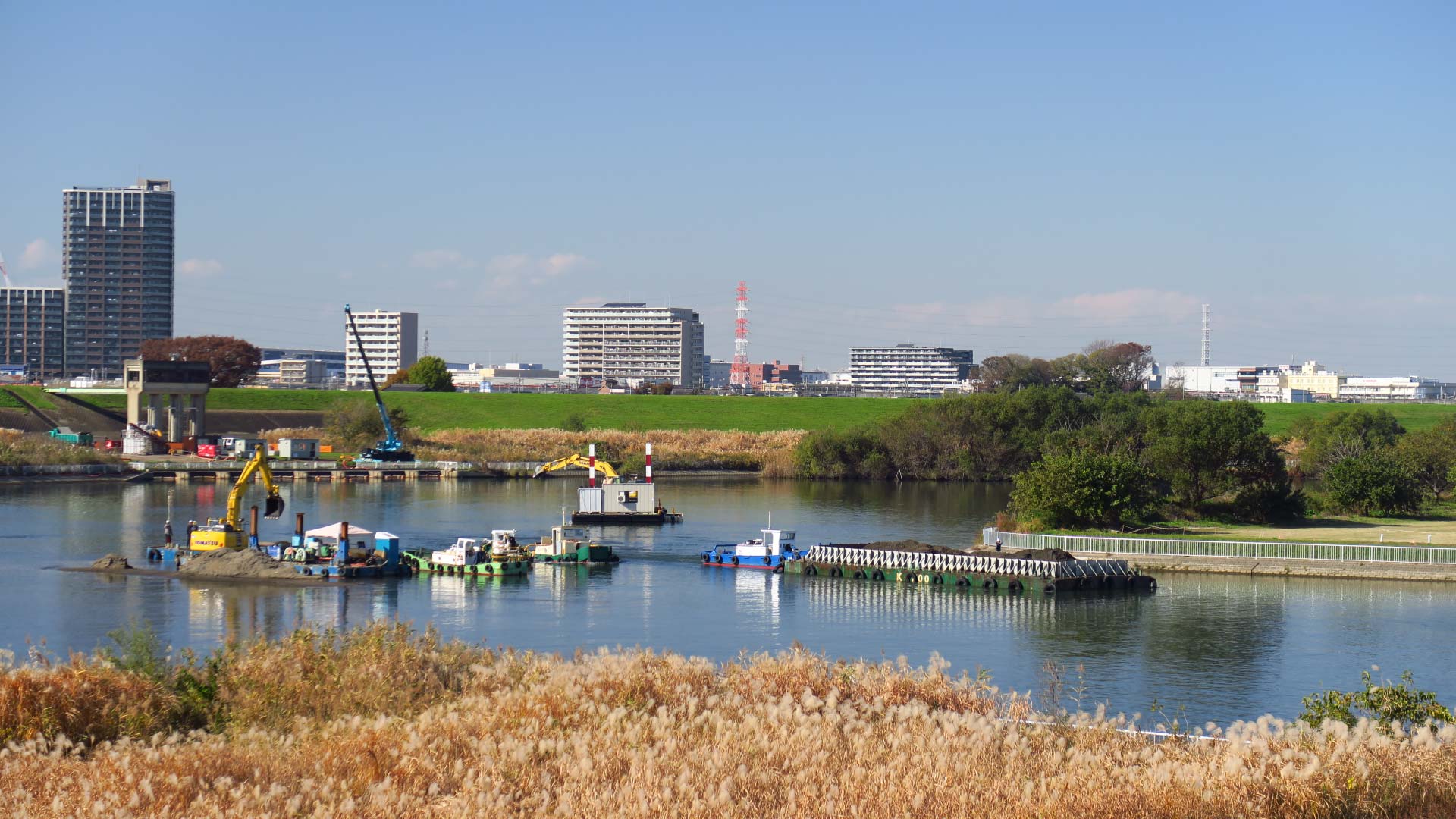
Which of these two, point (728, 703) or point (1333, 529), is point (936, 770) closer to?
point (728, 703)

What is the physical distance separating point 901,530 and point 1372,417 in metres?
55.8

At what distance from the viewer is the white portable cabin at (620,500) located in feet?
230

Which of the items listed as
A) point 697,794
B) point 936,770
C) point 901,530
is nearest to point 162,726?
point 697,794

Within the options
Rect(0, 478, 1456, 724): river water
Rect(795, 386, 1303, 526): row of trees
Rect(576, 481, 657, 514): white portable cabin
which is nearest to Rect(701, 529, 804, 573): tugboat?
Rect(0, 478, 1456, 724): river water

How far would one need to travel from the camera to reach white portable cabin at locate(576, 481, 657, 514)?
70250mm

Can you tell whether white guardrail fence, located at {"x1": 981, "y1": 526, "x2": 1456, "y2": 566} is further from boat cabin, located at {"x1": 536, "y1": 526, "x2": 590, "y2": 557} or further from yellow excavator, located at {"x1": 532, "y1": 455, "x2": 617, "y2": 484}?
yellow excavator, located at {"x1": 532, "y1": 455, "x2": 617, "y2": 484}

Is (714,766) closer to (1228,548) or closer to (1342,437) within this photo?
(1228,548)

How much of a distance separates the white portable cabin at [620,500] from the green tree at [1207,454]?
77.6 ft

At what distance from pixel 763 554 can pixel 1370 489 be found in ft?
96.3

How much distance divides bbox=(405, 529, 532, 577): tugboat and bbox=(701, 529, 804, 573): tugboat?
7135 mm

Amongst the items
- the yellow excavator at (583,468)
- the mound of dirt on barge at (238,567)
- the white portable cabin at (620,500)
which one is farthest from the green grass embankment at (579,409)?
the mound of dirt on barge at (238,567)

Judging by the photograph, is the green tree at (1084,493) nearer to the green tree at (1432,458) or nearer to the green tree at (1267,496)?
the green tree at (1267,496)

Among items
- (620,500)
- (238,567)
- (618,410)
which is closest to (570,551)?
(238,567)

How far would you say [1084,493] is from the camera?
2212 inches
